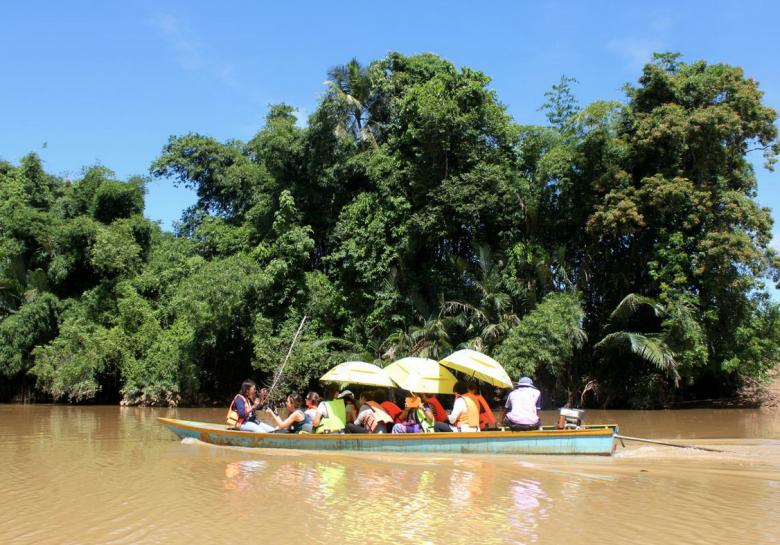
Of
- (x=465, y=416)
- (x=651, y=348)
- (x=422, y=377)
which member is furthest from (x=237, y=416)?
(x=651, y=348)

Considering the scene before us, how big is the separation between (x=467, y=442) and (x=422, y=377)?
1630 millimetres

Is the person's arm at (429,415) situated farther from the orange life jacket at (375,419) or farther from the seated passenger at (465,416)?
the orange life jacket at (375,419)

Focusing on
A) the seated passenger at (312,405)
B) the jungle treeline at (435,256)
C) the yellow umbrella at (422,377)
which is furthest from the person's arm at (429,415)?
the jungle treeline at (435,256)

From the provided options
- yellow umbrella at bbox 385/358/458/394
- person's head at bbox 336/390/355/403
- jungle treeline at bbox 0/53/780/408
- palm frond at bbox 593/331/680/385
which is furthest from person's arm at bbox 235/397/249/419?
palm frond at bbox 593/331/680/385

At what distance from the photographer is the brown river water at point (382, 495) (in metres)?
5.61

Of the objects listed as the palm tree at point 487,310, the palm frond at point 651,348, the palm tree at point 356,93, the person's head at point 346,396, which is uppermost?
the palm tree at point 356,93

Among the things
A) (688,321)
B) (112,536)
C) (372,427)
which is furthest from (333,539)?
(688,321)

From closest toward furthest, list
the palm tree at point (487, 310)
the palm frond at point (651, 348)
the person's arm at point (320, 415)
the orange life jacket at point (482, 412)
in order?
the orange life jacket at point (482, 412), the person's arm at point (320, 415), the palm frond at point (651, 348), the palm tree at point (487, 310)

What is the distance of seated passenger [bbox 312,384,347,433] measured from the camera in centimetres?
1053

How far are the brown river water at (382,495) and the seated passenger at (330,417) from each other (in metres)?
0.63

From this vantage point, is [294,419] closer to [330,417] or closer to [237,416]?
[330,417]

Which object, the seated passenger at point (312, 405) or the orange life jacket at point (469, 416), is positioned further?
the seated passenger at point (312, 405)

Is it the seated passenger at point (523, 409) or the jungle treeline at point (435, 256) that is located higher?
the jungle treeline at point (435, 256)

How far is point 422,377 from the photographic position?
10938 mm
